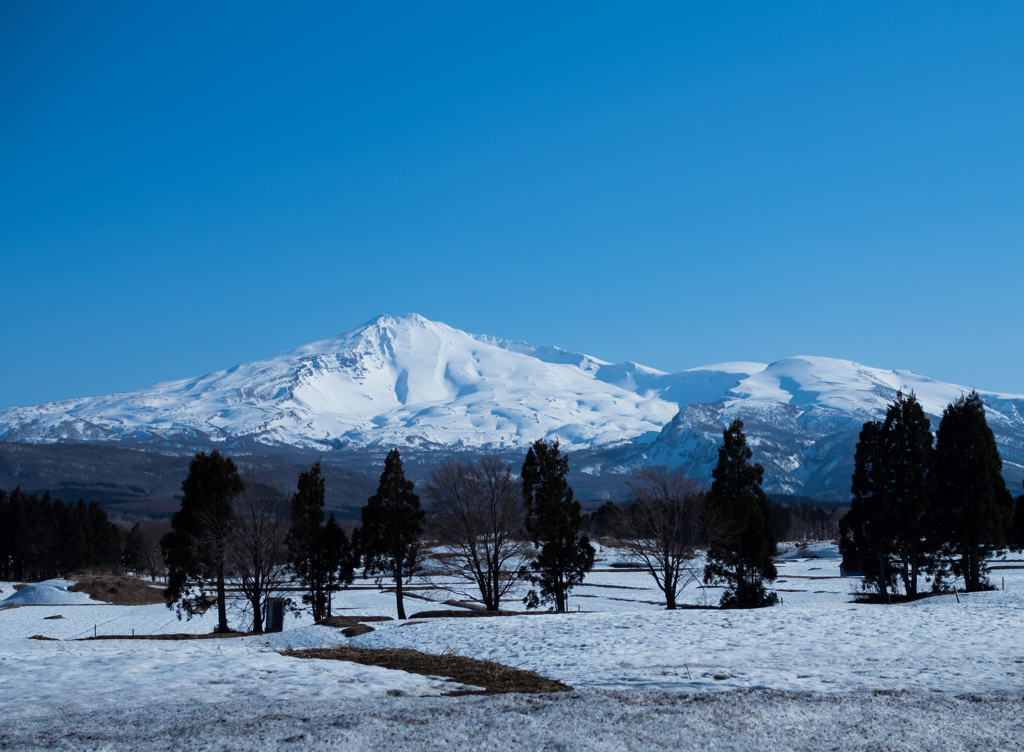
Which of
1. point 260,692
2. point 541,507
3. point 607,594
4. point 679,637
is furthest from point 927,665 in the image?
point 607,594

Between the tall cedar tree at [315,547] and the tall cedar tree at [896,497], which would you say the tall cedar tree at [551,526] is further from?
the tall cedar tree at [896,497]

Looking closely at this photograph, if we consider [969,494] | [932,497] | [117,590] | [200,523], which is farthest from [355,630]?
[117,590]

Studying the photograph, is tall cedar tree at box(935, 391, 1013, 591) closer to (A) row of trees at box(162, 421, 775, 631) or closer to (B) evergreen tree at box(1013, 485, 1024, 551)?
(A) row of trees at box(162, 421, 775, 631)

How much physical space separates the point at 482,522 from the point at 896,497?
1826 centimetres

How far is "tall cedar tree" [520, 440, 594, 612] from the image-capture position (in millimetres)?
35250

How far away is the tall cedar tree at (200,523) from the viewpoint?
32281 millimetres

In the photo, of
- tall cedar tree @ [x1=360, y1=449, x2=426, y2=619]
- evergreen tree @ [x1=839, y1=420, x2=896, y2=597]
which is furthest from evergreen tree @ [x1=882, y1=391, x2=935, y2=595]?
tall cedar tree @ [x1=360, y1=449, x2=426, y2=619]

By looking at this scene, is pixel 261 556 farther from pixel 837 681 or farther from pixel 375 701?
pixel 837 681

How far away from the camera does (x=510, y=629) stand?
772 inches

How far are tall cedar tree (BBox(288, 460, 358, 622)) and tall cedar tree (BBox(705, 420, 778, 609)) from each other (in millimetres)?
18099

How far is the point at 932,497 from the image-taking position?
111 ft

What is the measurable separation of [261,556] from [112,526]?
6982 centimetres

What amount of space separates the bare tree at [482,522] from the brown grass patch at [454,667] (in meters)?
18.3

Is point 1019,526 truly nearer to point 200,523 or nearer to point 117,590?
point 200,523
